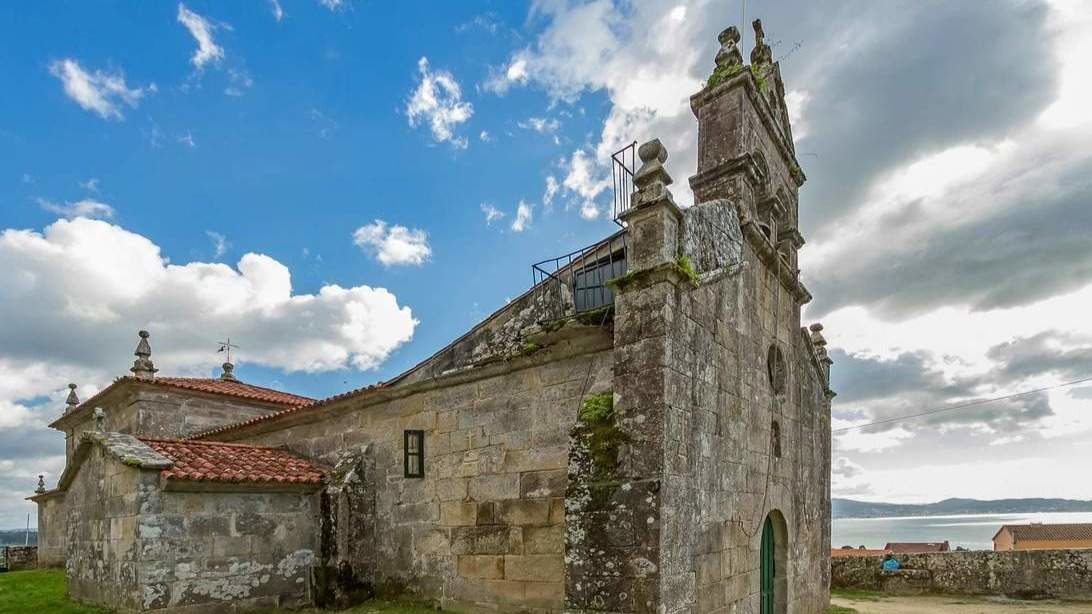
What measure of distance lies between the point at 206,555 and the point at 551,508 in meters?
5.24

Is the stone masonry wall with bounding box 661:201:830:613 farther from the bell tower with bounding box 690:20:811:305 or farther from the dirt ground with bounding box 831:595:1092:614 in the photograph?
the dirt ground with bounding box 831:595:1092:614

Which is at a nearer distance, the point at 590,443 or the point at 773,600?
the point at 590,443

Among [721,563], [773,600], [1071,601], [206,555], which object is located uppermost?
[721,563]

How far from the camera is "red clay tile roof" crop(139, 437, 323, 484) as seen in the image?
921 centimetres

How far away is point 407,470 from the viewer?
30.8ft

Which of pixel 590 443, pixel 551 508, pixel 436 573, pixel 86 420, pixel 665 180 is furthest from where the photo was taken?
pixel 86 420

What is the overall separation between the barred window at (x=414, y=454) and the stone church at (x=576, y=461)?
0.03m

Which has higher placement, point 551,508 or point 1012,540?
point 551,508

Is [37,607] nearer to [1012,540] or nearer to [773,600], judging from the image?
[773,600]

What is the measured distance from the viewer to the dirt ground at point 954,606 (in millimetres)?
12141

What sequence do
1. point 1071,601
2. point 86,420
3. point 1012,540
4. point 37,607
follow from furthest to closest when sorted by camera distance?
point 1012,540 → point 86,420 → point 1071,601 → point 37,607

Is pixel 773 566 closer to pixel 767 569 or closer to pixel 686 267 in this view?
pixel 767 569

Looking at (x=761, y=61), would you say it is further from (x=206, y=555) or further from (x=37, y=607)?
(x=37, y=607)

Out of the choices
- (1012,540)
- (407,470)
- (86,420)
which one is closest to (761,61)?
(407,470)
